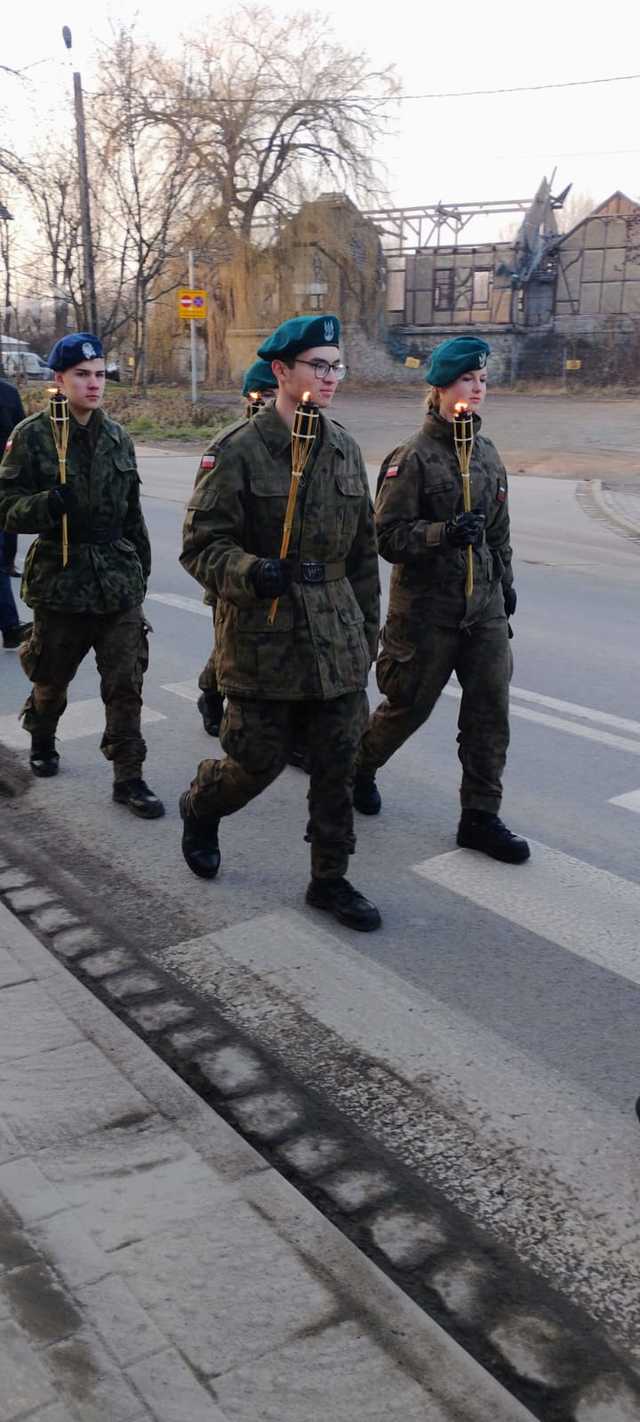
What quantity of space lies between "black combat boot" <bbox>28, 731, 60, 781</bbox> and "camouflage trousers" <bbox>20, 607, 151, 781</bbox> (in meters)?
0.38

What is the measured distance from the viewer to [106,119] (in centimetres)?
3781

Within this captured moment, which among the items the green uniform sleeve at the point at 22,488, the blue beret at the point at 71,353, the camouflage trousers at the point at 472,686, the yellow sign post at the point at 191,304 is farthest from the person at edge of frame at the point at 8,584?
the yellow sign post at the point at 191,304

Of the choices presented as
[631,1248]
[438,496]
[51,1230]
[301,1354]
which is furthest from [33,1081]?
[438,496]

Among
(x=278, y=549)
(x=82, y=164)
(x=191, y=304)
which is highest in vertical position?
(x=82, y=164)

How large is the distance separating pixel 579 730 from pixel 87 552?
267 cm

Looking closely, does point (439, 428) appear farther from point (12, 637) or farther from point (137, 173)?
point (137, 173)

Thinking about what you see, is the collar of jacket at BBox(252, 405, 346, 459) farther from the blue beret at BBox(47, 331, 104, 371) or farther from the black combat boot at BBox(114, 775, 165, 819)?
the black combat boot at BBox(114, 775, 165, 819)

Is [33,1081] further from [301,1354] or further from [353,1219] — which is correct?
[301,1354]

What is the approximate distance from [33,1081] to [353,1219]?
93 cm

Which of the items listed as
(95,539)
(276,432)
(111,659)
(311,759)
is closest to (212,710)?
(111,659)

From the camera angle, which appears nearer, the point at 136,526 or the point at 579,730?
the point at 136,526

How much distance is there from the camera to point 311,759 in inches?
157

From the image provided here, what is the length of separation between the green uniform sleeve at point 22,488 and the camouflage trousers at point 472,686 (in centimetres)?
149

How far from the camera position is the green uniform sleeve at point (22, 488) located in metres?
4.88
